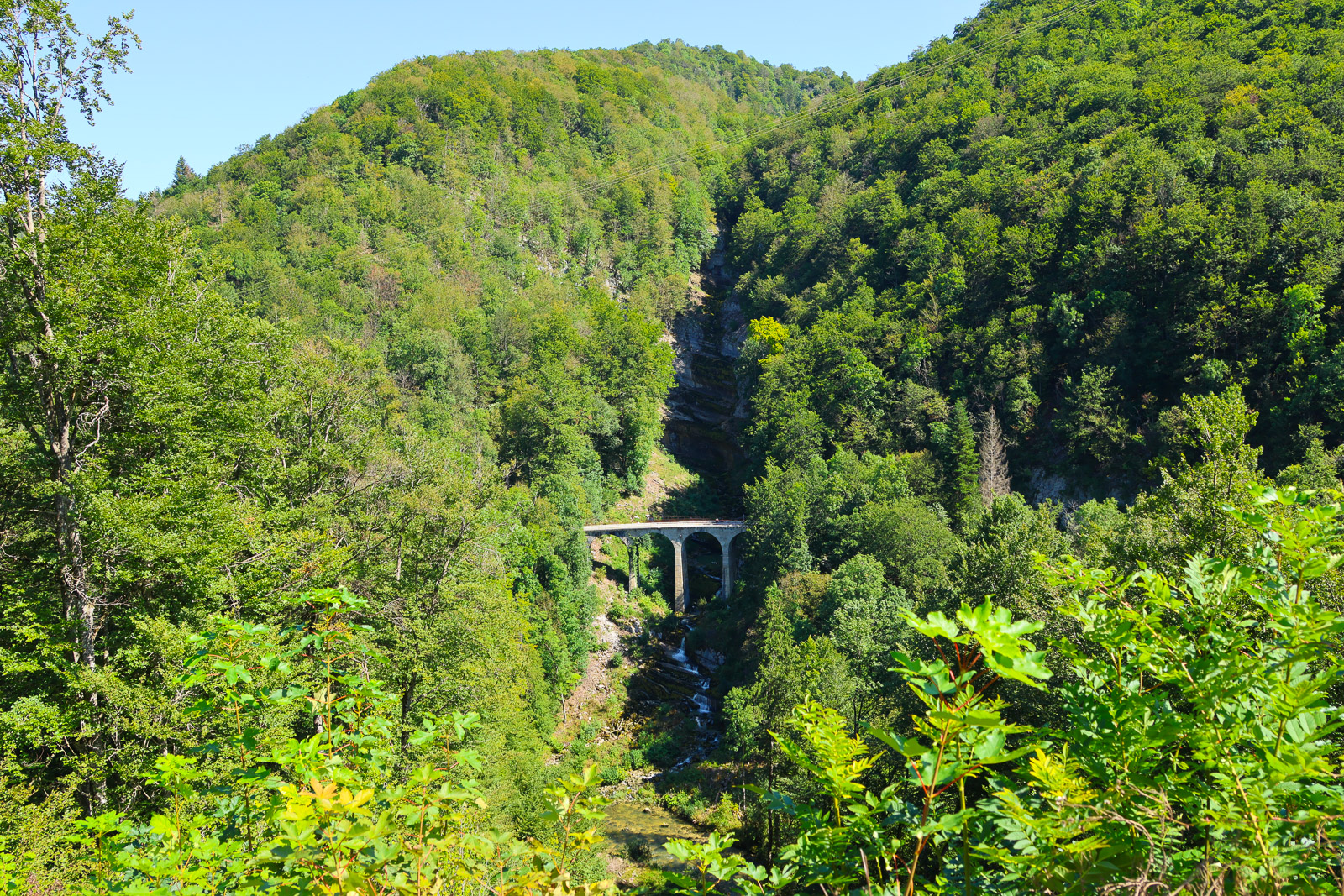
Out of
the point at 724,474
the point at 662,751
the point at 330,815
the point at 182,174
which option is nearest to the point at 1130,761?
the point at 330,815

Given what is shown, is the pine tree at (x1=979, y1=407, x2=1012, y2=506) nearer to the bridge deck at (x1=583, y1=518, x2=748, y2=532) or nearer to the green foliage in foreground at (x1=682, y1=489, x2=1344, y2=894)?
the bridge deck at (x1=583, y1=518, x2=748, y2=532)

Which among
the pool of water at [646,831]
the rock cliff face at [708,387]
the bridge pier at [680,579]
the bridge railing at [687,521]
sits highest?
the rock cliff face at [708,387]

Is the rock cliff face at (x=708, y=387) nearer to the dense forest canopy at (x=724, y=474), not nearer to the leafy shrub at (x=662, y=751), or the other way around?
the dense forest canopy at (x=724, y=474)

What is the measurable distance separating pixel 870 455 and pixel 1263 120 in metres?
29.9

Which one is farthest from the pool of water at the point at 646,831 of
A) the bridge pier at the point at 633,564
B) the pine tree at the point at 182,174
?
the pine tree at the point at 182,174

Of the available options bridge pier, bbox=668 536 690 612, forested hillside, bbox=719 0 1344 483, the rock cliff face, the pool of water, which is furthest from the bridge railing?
the pool of water

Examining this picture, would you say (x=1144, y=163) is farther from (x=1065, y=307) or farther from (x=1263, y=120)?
(x=1065, y=307)

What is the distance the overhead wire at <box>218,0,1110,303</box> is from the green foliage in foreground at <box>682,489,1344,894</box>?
53.7m

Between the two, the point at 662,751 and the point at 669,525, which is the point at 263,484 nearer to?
the point at 662,751

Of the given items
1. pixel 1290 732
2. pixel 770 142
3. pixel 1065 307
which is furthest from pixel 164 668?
pixel 770 142

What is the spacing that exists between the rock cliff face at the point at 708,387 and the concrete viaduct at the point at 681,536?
8.03m

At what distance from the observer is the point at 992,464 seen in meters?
40.3

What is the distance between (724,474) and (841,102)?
61826 millimetres

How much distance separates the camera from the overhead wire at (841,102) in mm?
62016
